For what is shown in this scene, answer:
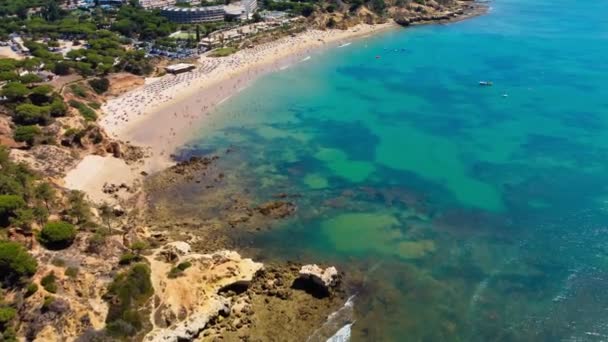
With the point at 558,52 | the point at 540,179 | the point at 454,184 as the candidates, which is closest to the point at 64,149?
the point at 454,184

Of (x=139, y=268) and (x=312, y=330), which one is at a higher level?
(x=139, y=268)

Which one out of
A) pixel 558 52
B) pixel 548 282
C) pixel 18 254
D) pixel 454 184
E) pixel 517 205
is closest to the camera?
pixel 18 254

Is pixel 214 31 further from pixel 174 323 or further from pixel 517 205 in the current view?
pixel 174 323

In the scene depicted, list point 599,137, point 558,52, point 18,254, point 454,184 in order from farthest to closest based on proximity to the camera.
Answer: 1. point 558,52
2. point 599,137
3. point 454,184
4. point 18,254

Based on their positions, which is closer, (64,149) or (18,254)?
(18,254)

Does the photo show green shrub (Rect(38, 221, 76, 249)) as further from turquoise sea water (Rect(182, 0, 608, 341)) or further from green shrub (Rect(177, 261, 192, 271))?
turquoise sea water (Rect(182, 0, 608, 341))

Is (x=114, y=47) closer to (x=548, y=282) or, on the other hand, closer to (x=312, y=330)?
(x=312, y=330)

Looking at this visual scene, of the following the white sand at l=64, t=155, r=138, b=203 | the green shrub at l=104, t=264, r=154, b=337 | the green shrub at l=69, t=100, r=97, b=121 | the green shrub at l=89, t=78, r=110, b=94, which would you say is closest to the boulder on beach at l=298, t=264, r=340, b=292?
the green shrub at l=104, t=264, r=154, b=337
